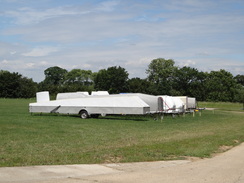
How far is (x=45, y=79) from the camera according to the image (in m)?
145

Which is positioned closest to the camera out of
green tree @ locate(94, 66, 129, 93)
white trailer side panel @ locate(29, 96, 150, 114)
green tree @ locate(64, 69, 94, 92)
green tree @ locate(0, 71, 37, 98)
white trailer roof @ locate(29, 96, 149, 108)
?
white trailer side panel @ locate(29, 96, 150, 114)

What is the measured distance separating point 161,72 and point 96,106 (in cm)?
8157

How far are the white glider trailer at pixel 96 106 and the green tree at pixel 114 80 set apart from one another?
2822 inches

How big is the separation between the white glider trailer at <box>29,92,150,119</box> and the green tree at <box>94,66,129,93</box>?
7167 cm

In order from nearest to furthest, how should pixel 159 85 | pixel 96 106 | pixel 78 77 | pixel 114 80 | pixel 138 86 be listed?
1. pixel 96 106
2. pixel 159 85
3. pixel 138 86
4. pixel 114 80
5. pixel 78 77

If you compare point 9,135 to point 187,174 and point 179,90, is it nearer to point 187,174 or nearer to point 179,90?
point 187,174

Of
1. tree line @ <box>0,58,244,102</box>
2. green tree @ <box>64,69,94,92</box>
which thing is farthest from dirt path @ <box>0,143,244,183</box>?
green tree @ <box>64,69,94,92</box>

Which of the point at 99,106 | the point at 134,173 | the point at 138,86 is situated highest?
the point at 138,86

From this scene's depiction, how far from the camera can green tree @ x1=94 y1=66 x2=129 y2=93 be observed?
341 feet

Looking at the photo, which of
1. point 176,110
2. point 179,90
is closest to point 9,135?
point 176,110

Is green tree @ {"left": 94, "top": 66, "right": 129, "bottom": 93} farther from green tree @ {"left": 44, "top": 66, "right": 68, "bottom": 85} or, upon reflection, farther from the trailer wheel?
the trailer wheel

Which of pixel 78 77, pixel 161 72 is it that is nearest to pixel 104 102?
pixel 161 72

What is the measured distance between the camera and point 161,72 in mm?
110250

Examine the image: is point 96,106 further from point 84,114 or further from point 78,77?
point 78,77
